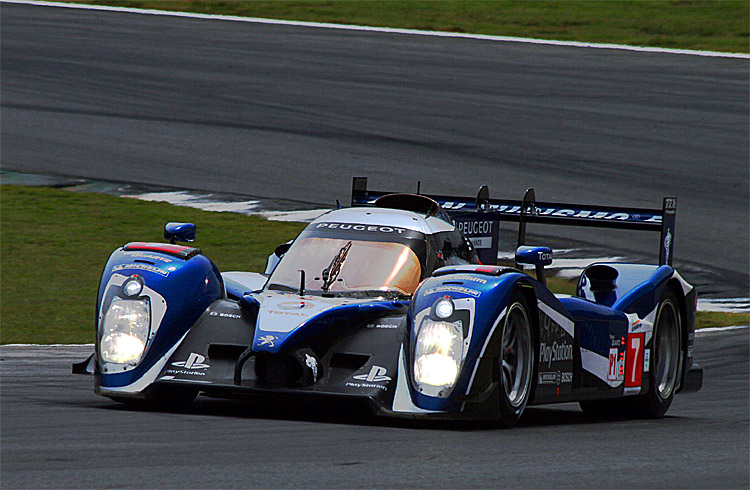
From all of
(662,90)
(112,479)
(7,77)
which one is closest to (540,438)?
(112,479)

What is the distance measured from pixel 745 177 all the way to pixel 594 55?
7625 millimetres

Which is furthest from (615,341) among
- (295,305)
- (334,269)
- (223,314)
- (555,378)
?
(223,314)

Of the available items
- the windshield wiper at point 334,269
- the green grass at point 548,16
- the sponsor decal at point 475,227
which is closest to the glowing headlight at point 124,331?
the windshield wiper at point 334,269

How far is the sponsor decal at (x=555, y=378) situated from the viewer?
23.1 feet

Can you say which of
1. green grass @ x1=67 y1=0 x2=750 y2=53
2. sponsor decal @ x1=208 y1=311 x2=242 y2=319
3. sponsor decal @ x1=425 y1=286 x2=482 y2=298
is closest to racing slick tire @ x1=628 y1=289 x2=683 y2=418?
sponsor decal @ x1=425 y1=286 x2=482 y2=298

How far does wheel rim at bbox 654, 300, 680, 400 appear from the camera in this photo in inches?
347

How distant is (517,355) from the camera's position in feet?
22.6

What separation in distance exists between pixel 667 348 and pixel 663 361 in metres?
0.09

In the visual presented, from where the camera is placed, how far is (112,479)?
4.71 metres

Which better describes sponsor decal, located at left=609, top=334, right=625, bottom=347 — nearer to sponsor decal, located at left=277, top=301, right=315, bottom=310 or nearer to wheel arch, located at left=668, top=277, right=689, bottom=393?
wheel arch, located at left=668, top=277, right=689, bottom=393

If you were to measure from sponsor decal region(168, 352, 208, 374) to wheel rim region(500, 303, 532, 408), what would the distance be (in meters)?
1.58

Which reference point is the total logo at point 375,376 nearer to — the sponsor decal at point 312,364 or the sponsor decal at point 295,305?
the sponsor decal at point 312,364

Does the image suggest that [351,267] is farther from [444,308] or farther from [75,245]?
[75,245]

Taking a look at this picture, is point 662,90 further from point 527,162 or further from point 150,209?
point 150,209
